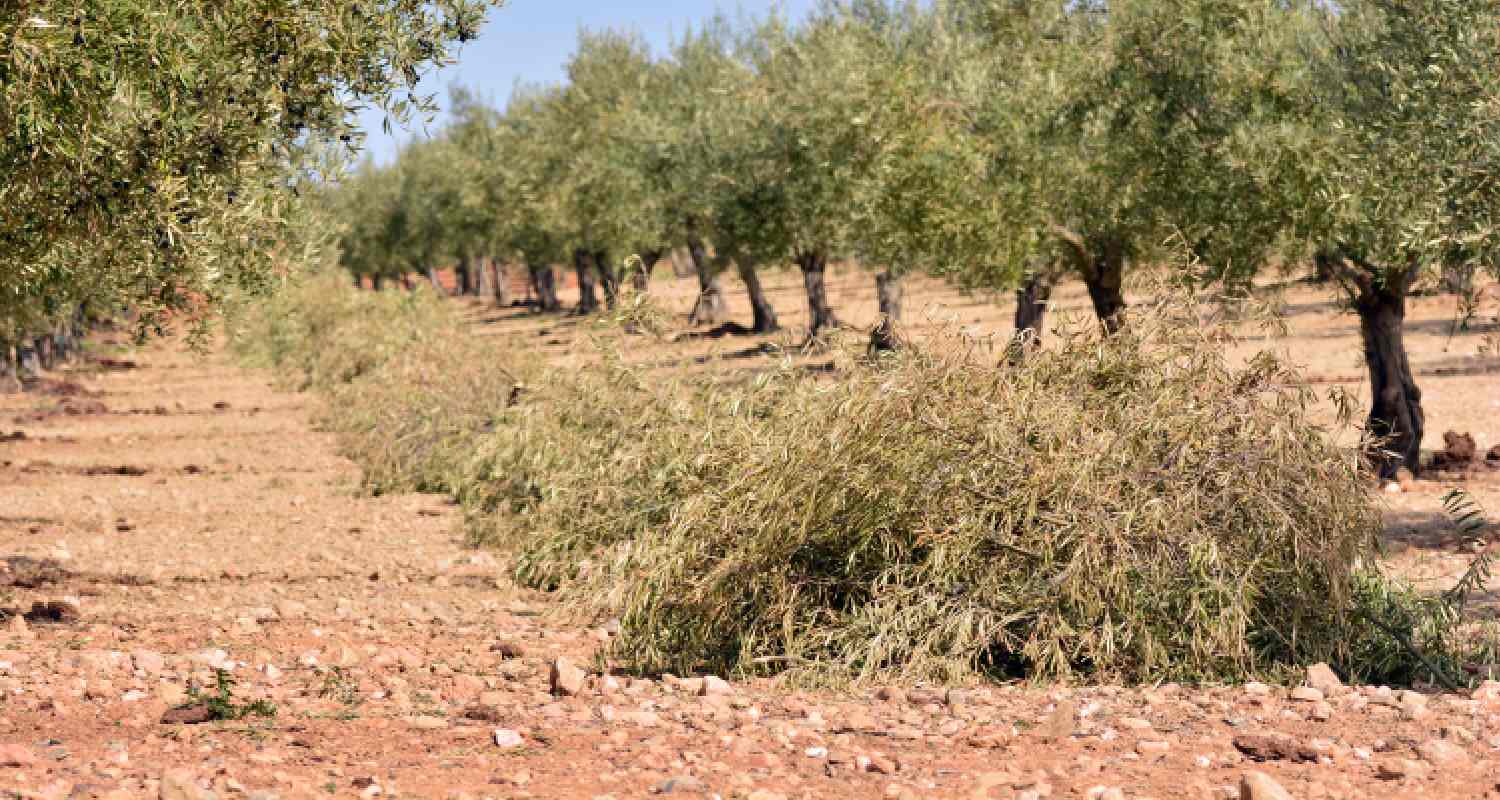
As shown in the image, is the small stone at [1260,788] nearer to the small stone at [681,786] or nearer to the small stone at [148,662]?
the small stone at [681,786]

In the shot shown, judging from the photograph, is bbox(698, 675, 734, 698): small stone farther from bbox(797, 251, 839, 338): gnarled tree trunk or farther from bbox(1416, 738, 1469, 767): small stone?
bbox(797, 251, 839, 338): gnarled tree trunk

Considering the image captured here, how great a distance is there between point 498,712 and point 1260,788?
3539mm

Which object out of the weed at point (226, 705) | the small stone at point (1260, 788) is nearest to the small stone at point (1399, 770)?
the small stone at point (1260, 788)

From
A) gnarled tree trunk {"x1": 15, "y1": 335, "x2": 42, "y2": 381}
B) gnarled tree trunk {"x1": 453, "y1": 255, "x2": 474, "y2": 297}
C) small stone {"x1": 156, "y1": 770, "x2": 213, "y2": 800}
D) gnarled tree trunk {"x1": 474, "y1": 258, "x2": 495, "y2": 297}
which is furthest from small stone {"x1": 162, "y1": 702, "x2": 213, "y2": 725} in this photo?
gnarled tree trunk {"x1": 453, "y1": 255, "x2": 474, "y2": 297}

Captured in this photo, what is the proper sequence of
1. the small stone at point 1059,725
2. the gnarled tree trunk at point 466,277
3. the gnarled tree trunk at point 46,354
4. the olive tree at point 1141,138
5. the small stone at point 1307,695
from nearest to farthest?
the small stone at point 1059,725, the small stone at point 1307,695, the olive tree at point 1141,138, the gnarled tree trunk at point 46,354, the gnarled tree trunk at point 466,277

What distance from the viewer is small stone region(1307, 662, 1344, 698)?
24.9ft

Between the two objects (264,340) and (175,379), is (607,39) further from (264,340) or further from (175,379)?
(175,379)

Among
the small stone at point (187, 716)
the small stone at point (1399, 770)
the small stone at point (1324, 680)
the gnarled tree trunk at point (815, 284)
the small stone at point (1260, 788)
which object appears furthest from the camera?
the gnarled tree trunk at point (815, 284)

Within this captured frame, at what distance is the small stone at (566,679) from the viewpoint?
797 cm

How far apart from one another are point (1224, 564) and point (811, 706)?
91.5 inches

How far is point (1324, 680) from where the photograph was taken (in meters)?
7.69

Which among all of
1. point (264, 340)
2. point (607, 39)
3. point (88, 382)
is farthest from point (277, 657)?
point (607, 39)

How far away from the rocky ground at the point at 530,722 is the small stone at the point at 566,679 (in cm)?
1

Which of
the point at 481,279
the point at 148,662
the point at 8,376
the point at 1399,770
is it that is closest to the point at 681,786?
the point at 1399,770
